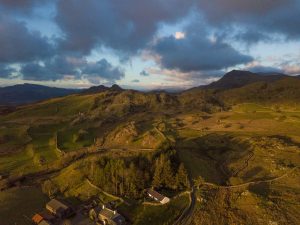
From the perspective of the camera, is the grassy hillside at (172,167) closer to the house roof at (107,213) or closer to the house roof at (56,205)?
the house roof at (107,213)

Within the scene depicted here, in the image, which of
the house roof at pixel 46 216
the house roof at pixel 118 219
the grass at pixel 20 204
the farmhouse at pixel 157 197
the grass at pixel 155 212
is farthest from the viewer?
the grass at pixel 20 204

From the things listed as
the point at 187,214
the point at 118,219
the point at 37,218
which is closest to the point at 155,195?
the point at 187,214

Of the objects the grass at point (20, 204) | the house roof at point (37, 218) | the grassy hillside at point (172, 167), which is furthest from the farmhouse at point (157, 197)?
A: the grass at point (20, 204)

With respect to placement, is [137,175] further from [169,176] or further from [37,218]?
[37,218]

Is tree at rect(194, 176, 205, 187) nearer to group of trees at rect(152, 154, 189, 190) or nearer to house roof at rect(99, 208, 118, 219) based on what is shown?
group of trees at rect(152, 154, 189, 190)

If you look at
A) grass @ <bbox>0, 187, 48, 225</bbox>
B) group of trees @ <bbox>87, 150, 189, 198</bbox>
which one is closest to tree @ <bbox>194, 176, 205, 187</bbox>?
group of trees @ <bbox>87, 150, 189, 198</bbox>

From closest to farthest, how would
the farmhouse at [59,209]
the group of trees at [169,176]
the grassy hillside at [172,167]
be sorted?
1. the grassy hillside at [172,167]
2. the farmhouse at [59,209]
3. the group of trees at [169,176]

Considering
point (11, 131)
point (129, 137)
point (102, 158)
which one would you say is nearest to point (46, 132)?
point (11, 131)
